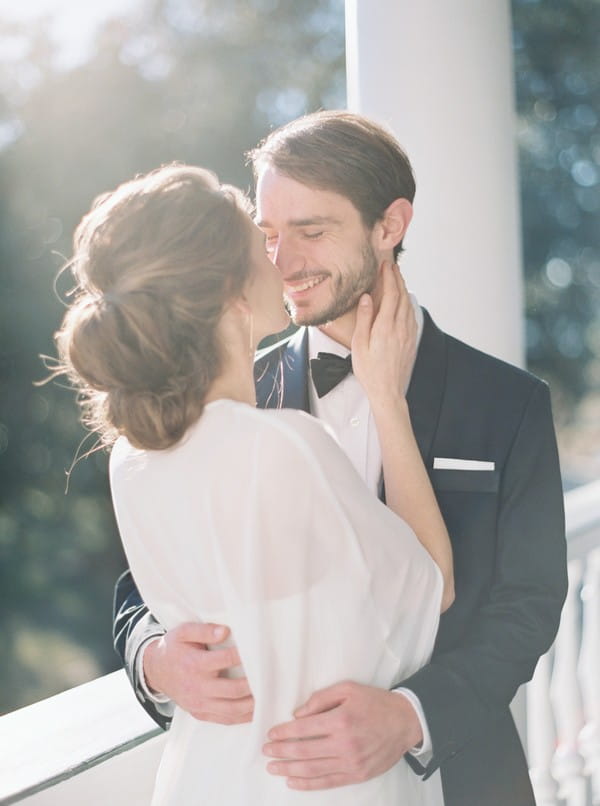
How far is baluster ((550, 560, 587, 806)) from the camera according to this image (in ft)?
9.43

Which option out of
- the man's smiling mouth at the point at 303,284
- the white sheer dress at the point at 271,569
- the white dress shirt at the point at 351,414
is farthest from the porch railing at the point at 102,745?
the man's smiling mouth at the point at 303,284

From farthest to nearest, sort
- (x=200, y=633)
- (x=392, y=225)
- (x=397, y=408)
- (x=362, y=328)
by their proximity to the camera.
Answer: (x=392, y=225) < (x=362, y=328) < (x=397, y=408) < (x=200, y=633)

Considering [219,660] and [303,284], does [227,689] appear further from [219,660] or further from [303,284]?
[303,284]

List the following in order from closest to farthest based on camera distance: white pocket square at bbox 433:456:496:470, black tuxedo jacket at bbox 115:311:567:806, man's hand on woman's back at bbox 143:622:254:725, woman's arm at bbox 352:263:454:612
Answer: man's hand on woman's back at bbox 143:622:254:725 → woman's arm at bbox 352:263:454:612 → black tuxedo jacket at bbox 115:311:567:806 → white pocket square at bbox 433:456:496:470

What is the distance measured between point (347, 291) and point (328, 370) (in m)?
0.16

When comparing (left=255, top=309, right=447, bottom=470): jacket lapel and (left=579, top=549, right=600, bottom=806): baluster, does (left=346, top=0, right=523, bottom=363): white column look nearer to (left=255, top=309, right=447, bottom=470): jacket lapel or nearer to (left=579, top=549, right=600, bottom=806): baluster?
(left=255, top=309, right=447, bottom=470): jacket lapel

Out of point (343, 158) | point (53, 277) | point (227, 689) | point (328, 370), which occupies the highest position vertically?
point (343, 158)

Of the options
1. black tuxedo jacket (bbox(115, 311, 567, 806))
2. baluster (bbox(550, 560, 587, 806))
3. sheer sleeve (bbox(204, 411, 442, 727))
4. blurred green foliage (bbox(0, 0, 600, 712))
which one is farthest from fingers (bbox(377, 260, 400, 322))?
blurred green foliage (bbox(0, 0, 600, 712))

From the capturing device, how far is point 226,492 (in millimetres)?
1150

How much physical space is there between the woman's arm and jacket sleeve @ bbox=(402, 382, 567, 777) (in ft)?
0.60

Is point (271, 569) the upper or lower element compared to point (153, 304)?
lower

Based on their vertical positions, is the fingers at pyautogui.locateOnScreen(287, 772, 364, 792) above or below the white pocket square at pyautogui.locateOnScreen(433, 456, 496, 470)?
below

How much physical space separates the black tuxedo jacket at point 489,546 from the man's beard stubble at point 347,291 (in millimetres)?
157

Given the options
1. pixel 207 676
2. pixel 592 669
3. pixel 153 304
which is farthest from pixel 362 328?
pixel 592 669
